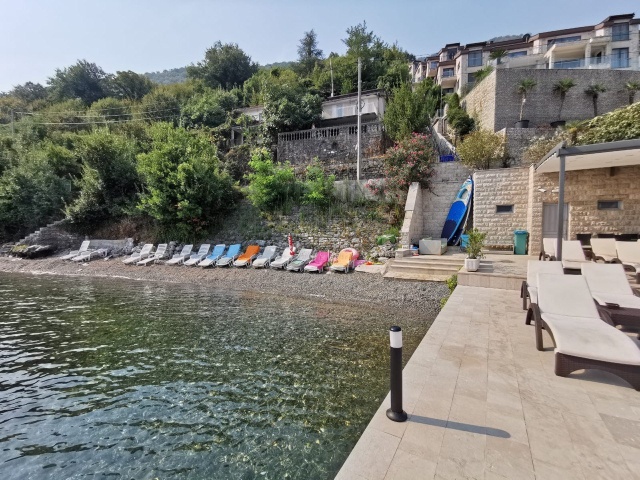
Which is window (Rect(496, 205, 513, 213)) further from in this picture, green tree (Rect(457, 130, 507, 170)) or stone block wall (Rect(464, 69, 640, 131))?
stone block wall (Rect(464, 69, 640, 131))

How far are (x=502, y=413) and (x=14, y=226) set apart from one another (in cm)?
2808

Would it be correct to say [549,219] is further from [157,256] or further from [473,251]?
[157,256]

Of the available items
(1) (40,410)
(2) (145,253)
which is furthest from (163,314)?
Answer: (2) (145,253)

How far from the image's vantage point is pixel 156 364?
5.20m

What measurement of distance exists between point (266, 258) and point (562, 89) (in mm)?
21696

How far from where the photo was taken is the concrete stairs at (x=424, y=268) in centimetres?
919

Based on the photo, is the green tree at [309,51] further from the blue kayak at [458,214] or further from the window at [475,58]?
the blue kayak at [458,214]

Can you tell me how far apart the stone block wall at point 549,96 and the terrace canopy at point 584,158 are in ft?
41.2

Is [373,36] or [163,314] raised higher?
[373,36]

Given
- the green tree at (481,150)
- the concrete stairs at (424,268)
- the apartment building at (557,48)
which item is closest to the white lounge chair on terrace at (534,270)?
the concrete stairs at (424,268)

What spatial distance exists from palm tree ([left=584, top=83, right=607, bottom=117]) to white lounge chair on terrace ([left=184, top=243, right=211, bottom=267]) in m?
25.4

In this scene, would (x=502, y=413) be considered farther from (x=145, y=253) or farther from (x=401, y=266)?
(x=145, y=253)

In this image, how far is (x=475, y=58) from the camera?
1267 inches

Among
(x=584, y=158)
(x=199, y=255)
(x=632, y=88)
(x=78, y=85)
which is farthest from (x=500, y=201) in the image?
(x=78, y=85)
